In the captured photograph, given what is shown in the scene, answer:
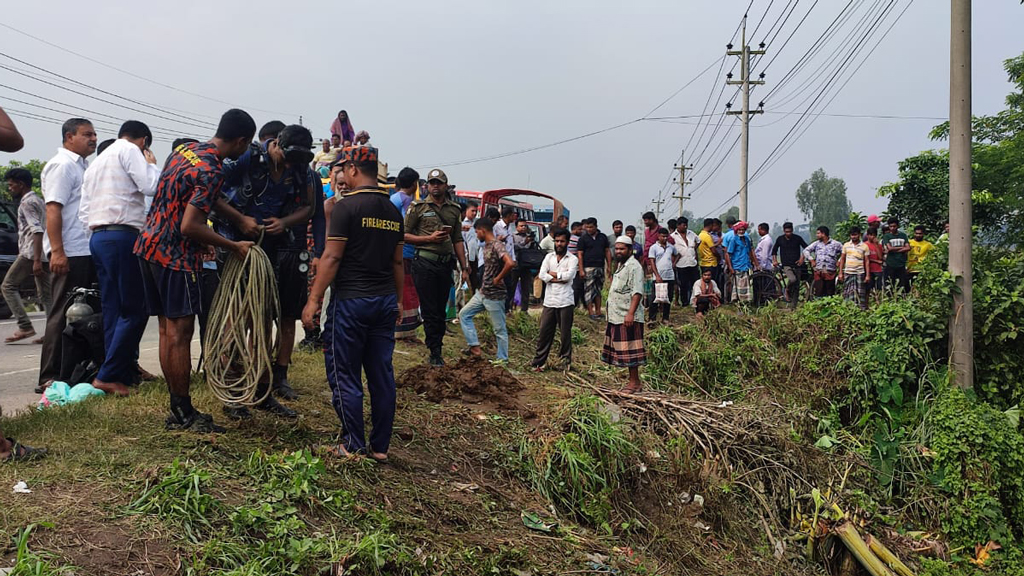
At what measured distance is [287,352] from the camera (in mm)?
5605

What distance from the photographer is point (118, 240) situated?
5.17 metres

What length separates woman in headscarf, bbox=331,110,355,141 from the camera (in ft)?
41.4

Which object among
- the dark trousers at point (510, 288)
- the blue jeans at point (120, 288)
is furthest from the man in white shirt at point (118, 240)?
the dark trousers at point (510, 288)

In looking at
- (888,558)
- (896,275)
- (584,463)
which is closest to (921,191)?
(896,275)

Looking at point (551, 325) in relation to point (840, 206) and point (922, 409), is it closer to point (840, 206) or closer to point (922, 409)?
point (922, 409)

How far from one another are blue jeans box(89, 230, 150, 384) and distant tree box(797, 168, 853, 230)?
103 m

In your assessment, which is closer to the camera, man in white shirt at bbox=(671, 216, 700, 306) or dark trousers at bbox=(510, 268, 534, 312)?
man in white shirt at bbox=(671, 216, 700, 306)

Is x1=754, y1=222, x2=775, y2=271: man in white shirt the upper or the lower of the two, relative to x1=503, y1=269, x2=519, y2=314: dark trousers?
upper

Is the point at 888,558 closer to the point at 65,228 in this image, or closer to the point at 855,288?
the point at 65,228

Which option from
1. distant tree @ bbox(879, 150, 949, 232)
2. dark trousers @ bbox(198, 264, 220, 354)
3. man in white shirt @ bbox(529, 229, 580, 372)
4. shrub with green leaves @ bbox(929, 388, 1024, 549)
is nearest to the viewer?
dark trousers @ bbox(198, 264, 220, 354)

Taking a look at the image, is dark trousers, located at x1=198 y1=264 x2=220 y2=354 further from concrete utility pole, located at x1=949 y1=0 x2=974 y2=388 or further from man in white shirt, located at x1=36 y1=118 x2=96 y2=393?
concrete utility pole, located at x1=949 y1=0 x2=974 y2=388

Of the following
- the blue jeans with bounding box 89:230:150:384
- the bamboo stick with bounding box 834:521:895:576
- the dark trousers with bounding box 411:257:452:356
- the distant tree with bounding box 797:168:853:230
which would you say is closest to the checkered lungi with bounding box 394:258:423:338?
the dark trousers with bounding box 411:257:452:356

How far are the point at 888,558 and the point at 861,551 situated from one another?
32 centimetres

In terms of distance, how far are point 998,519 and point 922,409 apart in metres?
1.43
